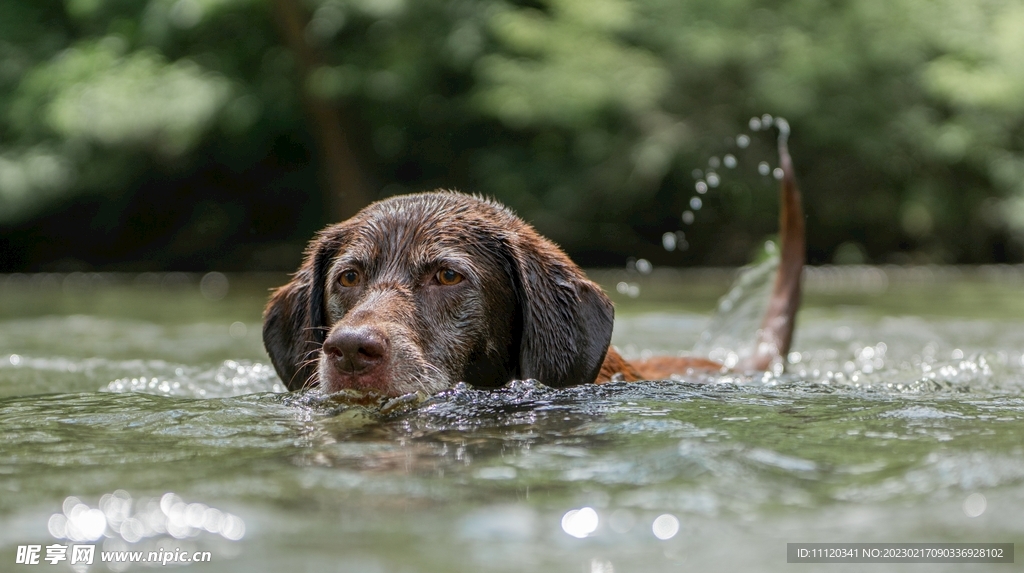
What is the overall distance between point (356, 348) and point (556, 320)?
0.97m

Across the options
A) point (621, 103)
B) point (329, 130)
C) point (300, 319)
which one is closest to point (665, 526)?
point (300, 319)

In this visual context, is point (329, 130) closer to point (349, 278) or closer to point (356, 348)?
point (349, 278)

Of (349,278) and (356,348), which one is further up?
(349,278)

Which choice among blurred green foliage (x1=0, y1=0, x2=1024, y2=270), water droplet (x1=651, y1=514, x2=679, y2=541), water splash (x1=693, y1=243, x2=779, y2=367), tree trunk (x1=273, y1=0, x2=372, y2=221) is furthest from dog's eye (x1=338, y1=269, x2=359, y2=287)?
tree trunk (x1=273, y1=0, x2=372, y2=221)

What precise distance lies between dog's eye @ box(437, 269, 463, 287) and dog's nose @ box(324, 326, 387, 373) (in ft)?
1.80

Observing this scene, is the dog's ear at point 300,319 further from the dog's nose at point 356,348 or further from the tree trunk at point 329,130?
the tree trunk at point 329,130

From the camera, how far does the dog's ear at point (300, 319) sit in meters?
4.43

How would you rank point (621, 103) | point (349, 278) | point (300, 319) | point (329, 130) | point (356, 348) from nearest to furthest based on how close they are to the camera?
point (356, 348) < point (349, 278) < point (300, 319) < point (621, 103) < point (329, 130)

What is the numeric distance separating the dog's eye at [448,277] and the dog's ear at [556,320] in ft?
0.91

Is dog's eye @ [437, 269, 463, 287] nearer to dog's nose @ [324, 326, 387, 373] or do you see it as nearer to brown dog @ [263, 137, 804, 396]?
brown dog @ [263, 137, 804, 396]

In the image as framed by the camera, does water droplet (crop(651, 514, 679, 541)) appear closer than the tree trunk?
Yes

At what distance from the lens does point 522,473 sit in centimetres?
265

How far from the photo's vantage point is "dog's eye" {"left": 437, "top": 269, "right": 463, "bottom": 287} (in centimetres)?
414

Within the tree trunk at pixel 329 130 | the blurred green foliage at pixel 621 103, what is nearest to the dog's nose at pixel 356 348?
the blurred green foliage at pixel 621 103
